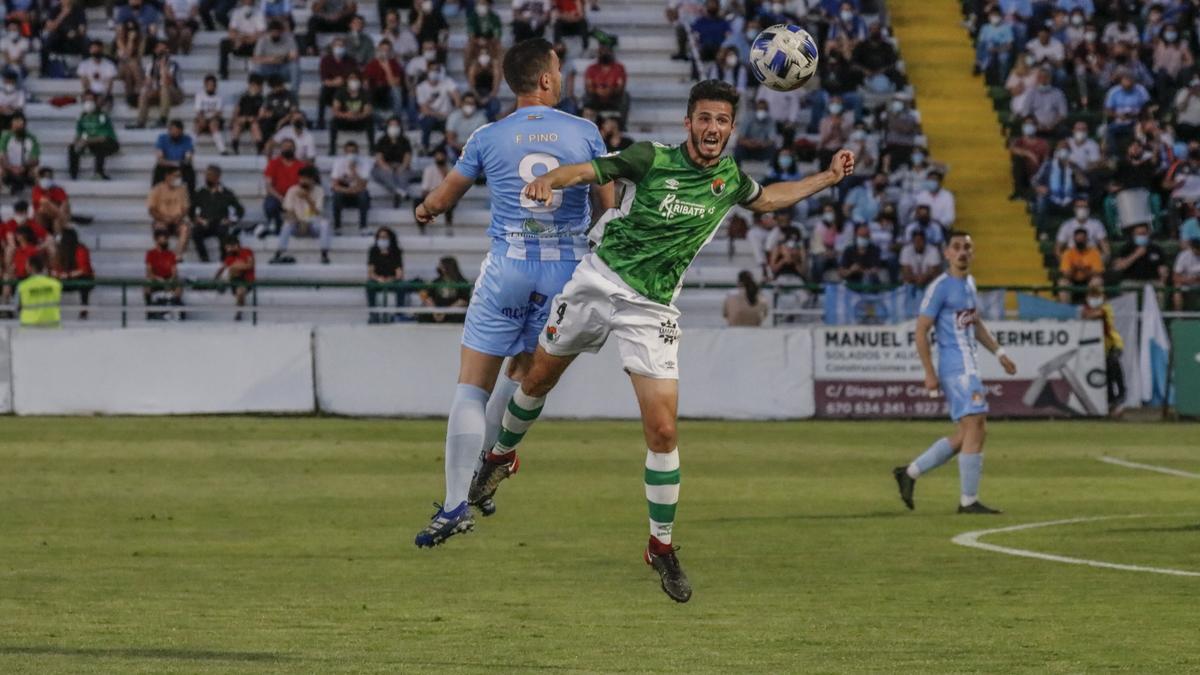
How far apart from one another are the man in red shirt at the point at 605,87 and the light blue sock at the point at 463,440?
2377 centimetres

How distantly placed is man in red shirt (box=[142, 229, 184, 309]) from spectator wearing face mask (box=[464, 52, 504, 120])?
19.1 feet

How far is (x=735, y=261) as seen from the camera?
111 feet

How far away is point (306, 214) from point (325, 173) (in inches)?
60.8

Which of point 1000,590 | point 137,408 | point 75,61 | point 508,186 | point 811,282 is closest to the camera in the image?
point 508,186

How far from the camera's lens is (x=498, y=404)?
1213 cm

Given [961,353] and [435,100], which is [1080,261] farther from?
[961,353]

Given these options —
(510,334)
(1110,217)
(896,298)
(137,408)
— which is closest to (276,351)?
(137,408)

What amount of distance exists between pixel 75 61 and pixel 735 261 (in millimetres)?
12504

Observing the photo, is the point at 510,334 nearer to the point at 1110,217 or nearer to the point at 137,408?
the point at 137,408

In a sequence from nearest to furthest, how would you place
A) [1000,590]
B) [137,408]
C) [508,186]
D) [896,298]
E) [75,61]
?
[508,186] → [1000,590] → [137,408] → [896,298] → [75,61]

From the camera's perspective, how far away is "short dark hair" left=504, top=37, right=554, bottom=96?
11.2m

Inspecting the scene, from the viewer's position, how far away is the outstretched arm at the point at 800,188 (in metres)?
10.9

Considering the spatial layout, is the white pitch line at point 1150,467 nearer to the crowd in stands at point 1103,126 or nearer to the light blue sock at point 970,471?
the light blue sock at point 970,471

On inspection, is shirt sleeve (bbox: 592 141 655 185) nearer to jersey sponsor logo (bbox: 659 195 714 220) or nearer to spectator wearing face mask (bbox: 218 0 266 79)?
jersey sponsor logo (bbox: 659 195 714 220)
